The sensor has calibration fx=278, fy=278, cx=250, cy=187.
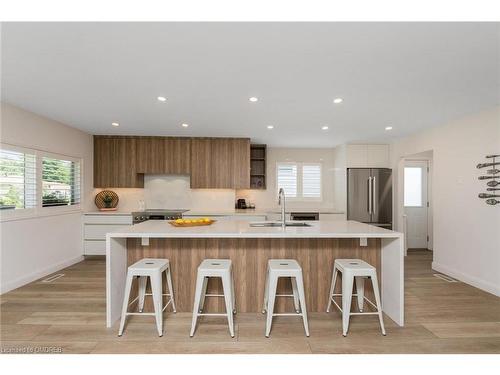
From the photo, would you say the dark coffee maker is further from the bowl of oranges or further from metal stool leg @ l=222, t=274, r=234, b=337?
metal stool leg @ l=222, t=274, r=234, b=337

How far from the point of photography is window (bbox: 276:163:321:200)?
20.2 feet

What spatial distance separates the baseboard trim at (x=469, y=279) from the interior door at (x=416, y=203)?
1.65m

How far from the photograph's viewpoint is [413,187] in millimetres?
5879

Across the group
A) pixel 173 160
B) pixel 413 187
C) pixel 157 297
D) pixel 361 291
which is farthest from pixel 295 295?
pixel 413 187

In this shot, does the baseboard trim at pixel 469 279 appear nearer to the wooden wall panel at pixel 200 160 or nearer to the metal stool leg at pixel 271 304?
the metal stool leg at pixel 271 304

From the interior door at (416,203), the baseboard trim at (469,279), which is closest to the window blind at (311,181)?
the interior door at (416,203)

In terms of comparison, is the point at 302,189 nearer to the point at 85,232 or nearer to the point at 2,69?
the point at 85,232

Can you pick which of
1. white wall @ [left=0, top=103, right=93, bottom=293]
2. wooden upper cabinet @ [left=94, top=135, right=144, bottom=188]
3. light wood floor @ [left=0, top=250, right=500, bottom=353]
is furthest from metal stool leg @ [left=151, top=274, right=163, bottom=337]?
wooden upper cabinet @ [left=94, top=135, right=144, bottom=188]

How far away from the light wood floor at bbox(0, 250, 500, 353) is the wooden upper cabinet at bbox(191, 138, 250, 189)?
8.74 ft

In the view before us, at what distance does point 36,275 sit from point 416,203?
685 cm

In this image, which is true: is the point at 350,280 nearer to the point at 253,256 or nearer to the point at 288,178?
the point at 253,256

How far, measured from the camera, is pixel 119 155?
521cm

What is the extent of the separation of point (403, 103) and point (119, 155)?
15.4 feet

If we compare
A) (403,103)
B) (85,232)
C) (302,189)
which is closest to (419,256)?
(302,189)
